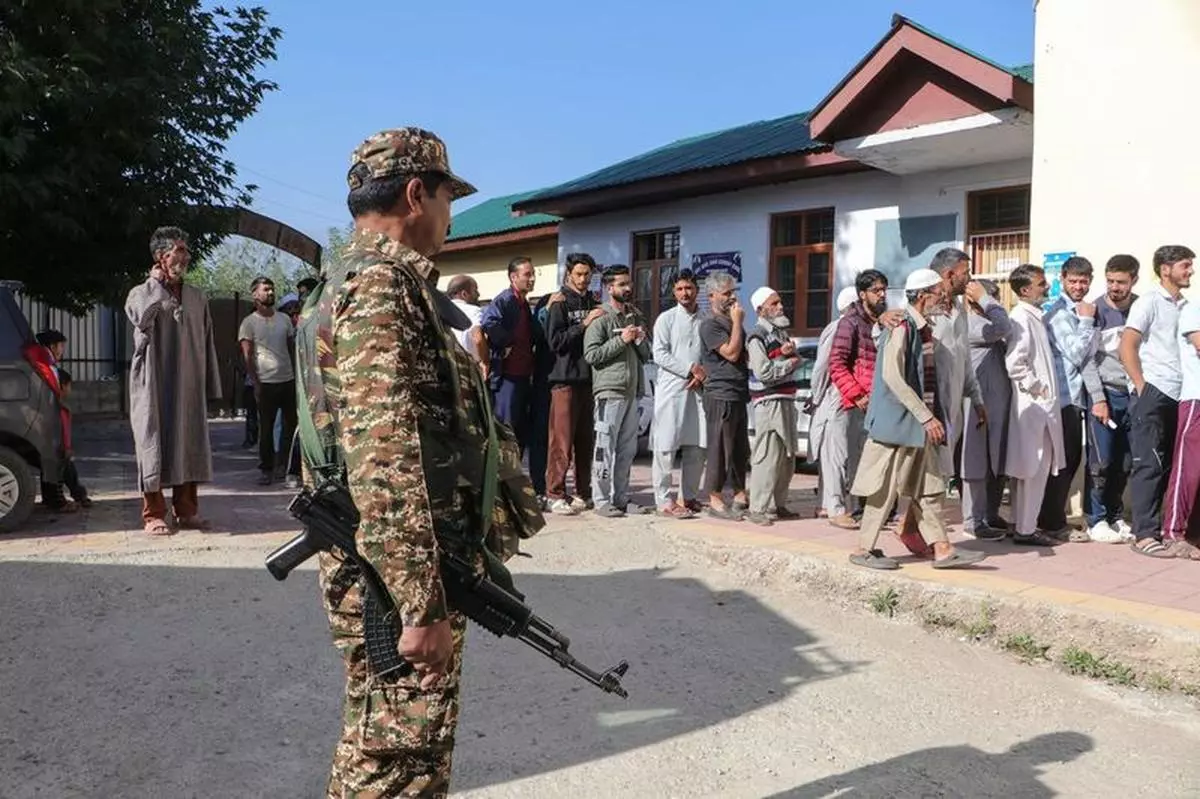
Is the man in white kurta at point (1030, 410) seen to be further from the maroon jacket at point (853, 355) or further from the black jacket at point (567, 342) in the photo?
the black jacket at point (567, 342)

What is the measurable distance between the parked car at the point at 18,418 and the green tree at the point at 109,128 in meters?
2.09

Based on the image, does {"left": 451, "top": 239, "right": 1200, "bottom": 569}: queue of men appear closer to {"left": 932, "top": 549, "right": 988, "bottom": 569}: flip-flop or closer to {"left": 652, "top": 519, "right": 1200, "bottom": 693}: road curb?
{"left": 932, "top": 549, "right": 988, "bottom": 569}: flip-flop

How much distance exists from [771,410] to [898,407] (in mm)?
1807

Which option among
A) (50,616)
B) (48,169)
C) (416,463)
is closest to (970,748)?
(416,463)

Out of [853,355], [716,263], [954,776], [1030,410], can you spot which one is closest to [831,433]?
Answer: [853,355]

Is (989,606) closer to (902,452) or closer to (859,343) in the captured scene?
(902,452)

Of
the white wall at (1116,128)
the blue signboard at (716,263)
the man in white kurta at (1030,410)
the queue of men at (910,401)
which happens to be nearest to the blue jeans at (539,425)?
the queue of men at (910,401)

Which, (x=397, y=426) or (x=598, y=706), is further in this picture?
(x=598, y=706)

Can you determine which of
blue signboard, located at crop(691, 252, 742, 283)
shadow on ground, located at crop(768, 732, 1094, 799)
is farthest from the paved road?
blue signboard, located at crop(691, 252, 742, 283)

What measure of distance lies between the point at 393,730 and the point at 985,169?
35.4 feet

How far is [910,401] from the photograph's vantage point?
527cm

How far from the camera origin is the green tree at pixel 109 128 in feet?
27.3

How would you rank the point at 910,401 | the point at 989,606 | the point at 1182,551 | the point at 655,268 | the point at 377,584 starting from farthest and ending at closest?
the point at 655,268 → the point at 1182,551 → the point at 910,401 → the point at 989,606 → the point at 377,584

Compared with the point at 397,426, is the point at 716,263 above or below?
above
